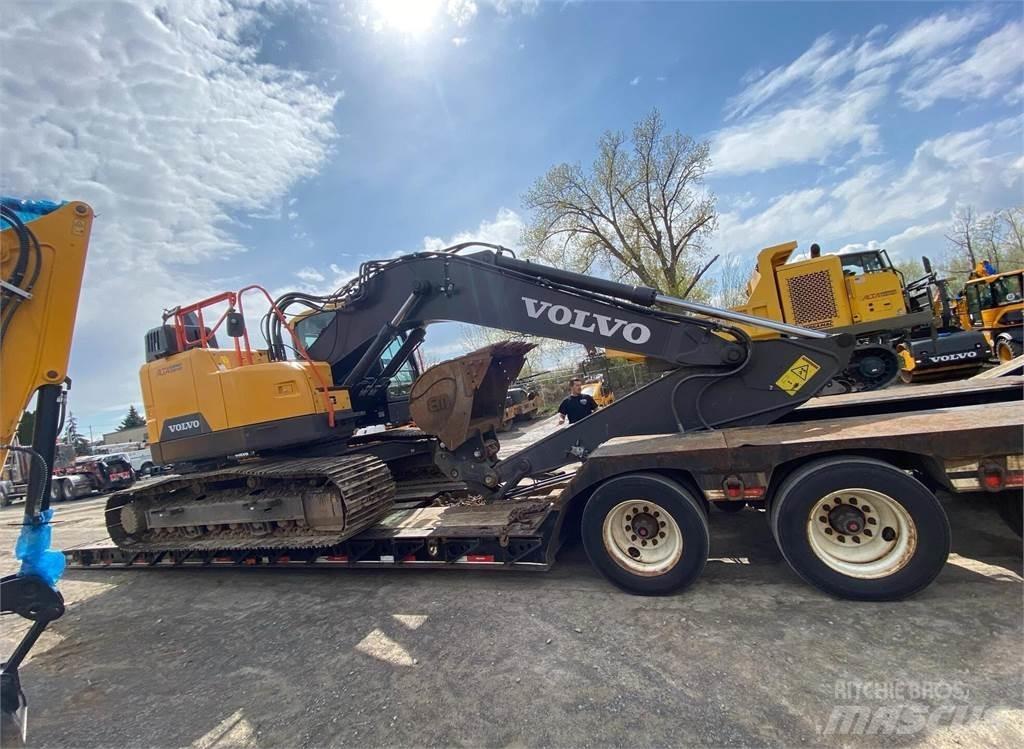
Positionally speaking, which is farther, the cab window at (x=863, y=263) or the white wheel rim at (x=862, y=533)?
the cab window at (x=863, y=263)

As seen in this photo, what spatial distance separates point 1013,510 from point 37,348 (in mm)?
6920

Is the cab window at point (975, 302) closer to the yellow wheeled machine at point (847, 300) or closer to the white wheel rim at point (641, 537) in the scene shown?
the yellow wheeled machine at point (847, 300)

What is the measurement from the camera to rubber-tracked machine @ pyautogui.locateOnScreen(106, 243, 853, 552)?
427cm

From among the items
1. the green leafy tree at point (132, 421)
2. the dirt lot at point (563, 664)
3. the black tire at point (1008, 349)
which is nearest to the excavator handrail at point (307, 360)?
the dirt lot at point (563, 664)

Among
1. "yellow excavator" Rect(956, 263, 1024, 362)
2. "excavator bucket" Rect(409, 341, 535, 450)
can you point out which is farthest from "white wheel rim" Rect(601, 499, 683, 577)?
"yellow excavator" Rect(956, 263, 1024, 362)

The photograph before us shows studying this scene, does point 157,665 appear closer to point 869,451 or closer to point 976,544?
point 869,451

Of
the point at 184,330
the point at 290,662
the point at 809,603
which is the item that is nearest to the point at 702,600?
the point at 809,603

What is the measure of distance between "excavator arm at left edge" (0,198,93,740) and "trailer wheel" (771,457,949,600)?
183 inches

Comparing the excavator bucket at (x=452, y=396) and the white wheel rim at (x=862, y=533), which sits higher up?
the excavator bucket at (x=452, y=396)

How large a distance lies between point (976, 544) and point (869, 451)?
1.60m

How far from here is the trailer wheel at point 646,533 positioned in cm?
350

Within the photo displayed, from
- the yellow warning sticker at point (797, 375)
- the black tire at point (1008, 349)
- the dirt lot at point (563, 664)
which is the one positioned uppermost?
the yellow warning sticker at point (797, 375)

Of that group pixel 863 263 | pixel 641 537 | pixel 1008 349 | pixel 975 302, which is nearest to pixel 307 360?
pixel 641 537
